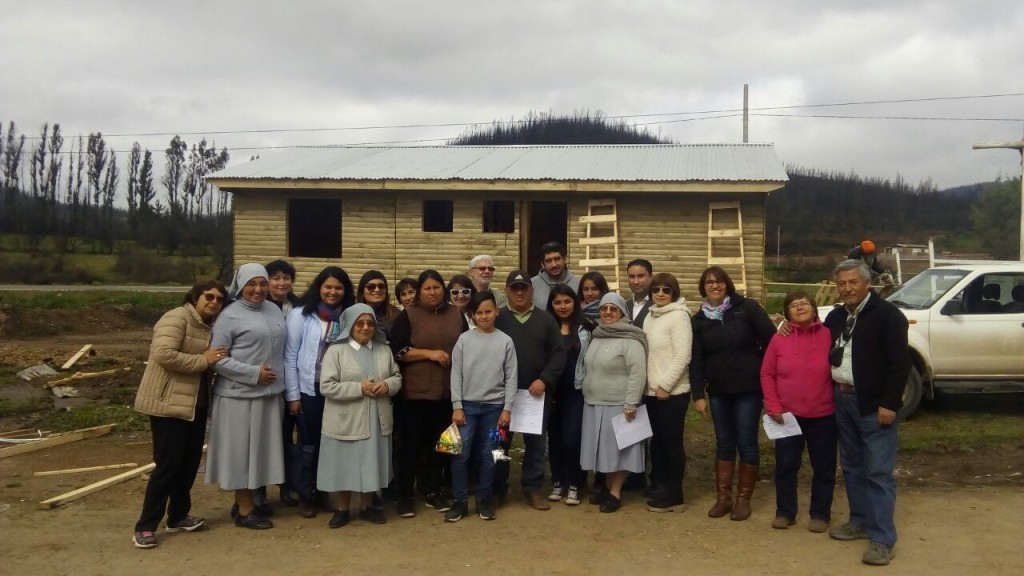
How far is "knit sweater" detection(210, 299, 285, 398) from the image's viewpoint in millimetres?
5156

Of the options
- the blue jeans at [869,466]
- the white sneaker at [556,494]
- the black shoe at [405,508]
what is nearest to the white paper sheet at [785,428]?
the blue jeans at [869,466]

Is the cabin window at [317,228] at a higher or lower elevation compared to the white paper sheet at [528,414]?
higher

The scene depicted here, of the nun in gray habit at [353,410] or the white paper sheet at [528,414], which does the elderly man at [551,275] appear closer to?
the white paper sheet at [528,414]

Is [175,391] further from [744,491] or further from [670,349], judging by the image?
[744,491]

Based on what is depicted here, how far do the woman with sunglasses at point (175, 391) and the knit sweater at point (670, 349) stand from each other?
293 centimetres

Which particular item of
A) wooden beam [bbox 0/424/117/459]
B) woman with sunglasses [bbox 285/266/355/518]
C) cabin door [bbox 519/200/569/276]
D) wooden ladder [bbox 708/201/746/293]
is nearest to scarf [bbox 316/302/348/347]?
woman with sunglasses [bbox 285/266/355/518]

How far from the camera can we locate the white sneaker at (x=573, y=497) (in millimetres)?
5941

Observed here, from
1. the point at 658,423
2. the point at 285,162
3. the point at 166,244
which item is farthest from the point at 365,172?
the point at 166,244

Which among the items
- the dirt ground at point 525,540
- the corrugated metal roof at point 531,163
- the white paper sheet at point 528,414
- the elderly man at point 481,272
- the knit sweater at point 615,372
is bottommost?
the dirt ground at point 525,540

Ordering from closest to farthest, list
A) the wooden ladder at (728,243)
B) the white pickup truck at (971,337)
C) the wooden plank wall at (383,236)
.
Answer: the white pickup truck at (971,337) < the wooden ladder at (728,243) < the wooden plank wall at (383,236)

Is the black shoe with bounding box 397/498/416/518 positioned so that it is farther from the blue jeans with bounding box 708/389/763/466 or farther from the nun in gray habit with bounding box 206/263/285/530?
the blue jeans with bounding box 708/389/763/466

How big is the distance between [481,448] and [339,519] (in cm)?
109

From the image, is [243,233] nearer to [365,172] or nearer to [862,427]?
[365,172]

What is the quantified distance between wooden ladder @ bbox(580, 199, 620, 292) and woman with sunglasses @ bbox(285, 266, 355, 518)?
8.80m
